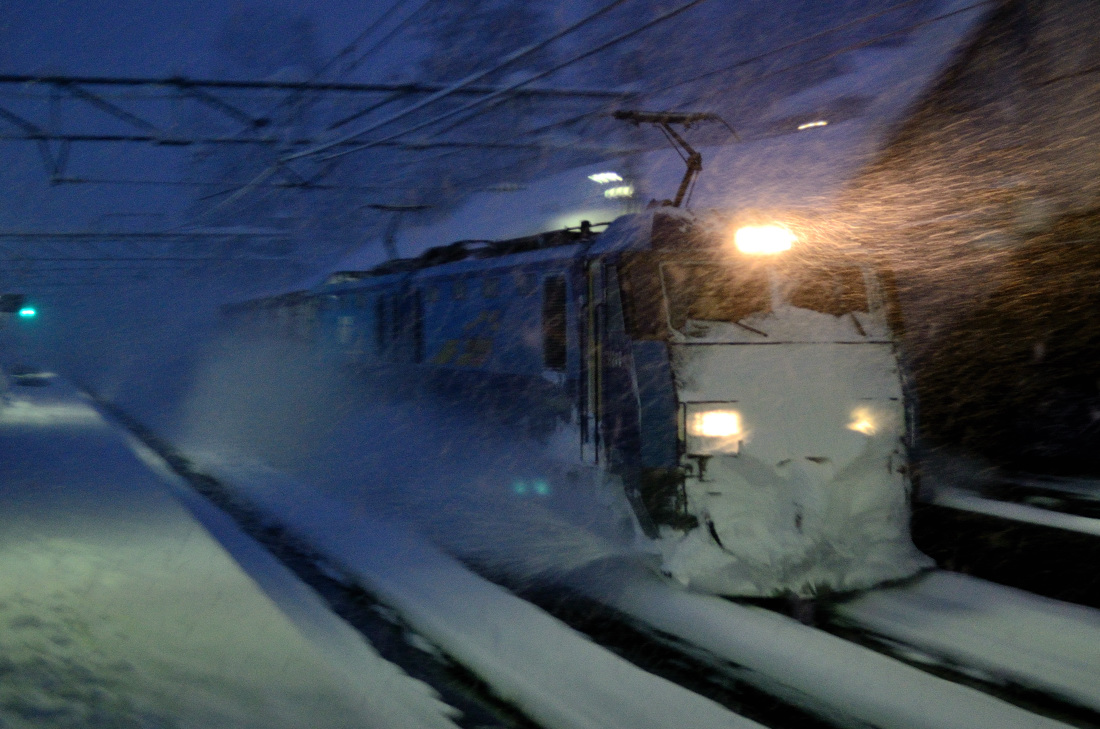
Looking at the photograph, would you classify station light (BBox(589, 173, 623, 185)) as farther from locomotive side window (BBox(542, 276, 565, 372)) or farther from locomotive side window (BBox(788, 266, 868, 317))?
locomotive side window (BBox(788, 266, 868, 317))

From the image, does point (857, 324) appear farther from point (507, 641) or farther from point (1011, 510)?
point (507, 641)

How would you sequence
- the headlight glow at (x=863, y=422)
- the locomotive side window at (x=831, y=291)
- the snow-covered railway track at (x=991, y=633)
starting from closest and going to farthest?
the snow-covered railway track at (x=991, y=633), the headlight glow at (x=863, y=422), the locomotive side window at (x=831, y=291)

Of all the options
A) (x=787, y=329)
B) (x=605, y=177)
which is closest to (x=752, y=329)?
(x=787, y=329)

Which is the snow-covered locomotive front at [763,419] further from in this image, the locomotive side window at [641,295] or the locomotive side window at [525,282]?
the locomotive side window at [525,282]

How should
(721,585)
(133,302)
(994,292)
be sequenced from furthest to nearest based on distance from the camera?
(133,302)
(994,292)
(721,585)

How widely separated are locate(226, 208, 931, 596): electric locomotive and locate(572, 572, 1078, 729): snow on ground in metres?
0.35

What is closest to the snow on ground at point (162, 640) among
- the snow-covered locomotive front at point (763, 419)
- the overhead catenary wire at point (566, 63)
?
the snow-covered locomotive front at point (763, 419)

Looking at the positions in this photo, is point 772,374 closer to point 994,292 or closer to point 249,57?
point 994,292

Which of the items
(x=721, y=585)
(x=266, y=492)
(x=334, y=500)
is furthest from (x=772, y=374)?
(x=266, y=492)

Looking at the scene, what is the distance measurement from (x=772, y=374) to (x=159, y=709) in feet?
14.0

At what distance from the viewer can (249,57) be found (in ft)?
128

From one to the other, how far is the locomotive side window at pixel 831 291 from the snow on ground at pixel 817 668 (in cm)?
240

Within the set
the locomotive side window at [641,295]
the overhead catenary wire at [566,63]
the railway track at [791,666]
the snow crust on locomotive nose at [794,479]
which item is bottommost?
the railway track at [791,666]

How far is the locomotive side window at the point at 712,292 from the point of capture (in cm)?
687
